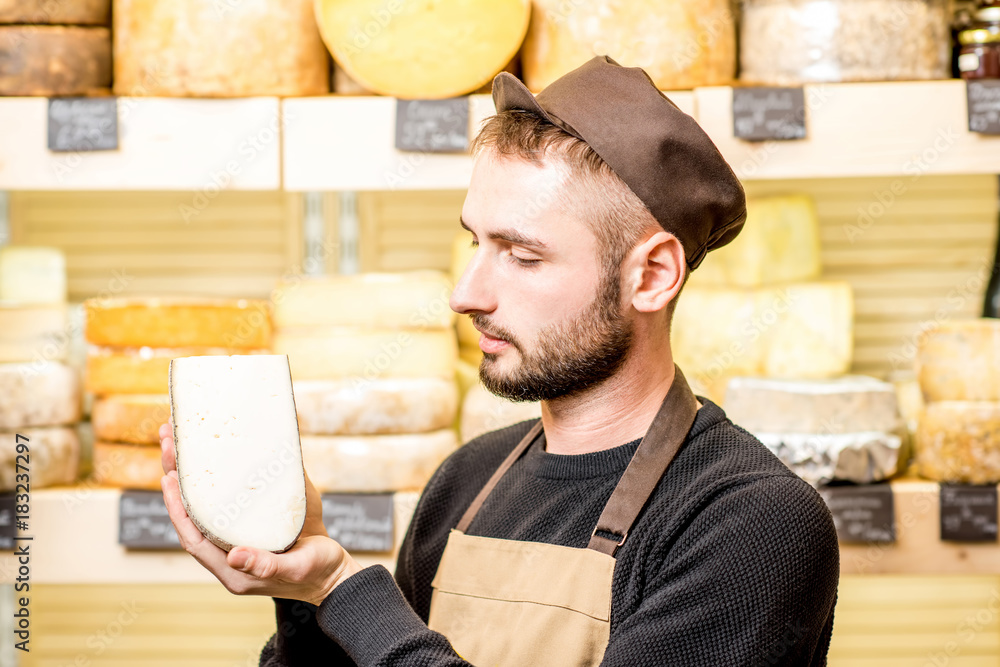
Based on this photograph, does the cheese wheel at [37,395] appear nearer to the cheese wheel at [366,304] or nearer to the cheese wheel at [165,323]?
the cheese wheel at [165,323]

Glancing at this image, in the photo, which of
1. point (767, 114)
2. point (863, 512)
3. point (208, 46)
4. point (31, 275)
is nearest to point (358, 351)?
point (208, 46)

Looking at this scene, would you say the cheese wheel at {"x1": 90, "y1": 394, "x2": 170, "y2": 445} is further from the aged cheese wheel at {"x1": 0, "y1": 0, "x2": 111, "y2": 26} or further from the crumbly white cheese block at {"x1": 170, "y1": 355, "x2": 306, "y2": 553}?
the crumbly white cheese block at {"x1": 170, "y1": 355, "x2": 306, "y2": 553}

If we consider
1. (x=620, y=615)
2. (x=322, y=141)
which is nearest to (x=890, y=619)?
(x=620, y=615)

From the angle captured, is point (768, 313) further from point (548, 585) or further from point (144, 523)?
point (144, 523)

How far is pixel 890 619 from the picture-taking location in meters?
2.36

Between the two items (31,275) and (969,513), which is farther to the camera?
(31,275)

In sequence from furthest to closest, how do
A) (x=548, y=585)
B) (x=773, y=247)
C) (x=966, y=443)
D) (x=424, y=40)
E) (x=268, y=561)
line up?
1. (x=773, y=247)
2. (x=966, y=443)
3. (x=424, y=40)
4. (x=548, y=585)
5. (x=268, y=561)

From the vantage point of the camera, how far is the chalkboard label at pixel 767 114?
1.50m

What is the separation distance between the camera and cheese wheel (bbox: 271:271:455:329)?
64.7 inches

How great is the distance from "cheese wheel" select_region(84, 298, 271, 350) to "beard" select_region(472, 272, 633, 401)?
0.71 m

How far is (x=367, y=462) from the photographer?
5.32ft

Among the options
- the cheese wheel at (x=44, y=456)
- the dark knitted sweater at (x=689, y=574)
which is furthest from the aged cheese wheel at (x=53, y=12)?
the dark knitted sweater at (x=689, y=574)

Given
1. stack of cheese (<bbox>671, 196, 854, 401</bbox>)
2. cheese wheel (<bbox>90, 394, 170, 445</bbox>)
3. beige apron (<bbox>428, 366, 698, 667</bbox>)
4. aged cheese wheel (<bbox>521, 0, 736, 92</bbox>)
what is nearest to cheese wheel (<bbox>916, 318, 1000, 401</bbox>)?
stack of cheese (<bbox>671, 196, 854, 401</bbox>)

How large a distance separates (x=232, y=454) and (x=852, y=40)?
119cm
